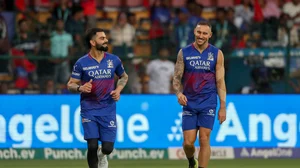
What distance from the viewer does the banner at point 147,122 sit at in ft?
56.1

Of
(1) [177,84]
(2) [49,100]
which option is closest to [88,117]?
(1) [177,84]

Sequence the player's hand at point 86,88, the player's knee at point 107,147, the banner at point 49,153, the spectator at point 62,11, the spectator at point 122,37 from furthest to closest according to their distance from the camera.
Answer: the spectator at point 62,11
the spectator at point 122,37
the banner at point 49,153
the player's knee at point 107,147
the player's hand at point 86,88

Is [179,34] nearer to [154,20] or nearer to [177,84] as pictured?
[154,20]

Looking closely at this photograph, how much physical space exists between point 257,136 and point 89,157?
5.99 metres

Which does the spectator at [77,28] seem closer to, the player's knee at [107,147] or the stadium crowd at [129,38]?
the stadium crowd at [129,38]

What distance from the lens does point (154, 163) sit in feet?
53.9

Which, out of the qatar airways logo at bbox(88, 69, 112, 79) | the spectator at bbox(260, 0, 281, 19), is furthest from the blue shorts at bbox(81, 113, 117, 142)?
the spectator at bbox(260, 0, 281, 19)

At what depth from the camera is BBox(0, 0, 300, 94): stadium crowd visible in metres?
18.1

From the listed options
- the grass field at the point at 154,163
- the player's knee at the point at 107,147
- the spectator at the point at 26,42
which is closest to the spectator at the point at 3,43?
the spectator at the point at 26,42

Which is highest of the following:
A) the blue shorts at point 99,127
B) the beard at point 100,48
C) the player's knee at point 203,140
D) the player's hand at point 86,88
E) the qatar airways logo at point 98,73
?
the beard at point 100,48

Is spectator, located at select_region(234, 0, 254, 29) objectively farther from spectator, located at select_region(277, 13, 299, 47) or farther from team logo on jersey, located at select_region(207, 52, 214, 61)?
team logo on jersey, located at select_region(207, 52, 214, 61)

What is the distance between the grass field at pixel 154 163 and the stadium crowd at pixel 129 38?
5.96ft

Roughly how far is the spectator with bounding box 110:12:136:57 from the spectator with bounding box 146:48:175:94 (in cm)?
56

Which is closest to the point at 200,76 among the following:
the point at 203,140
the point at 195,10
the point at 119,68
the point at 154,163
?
the point at 203,140
